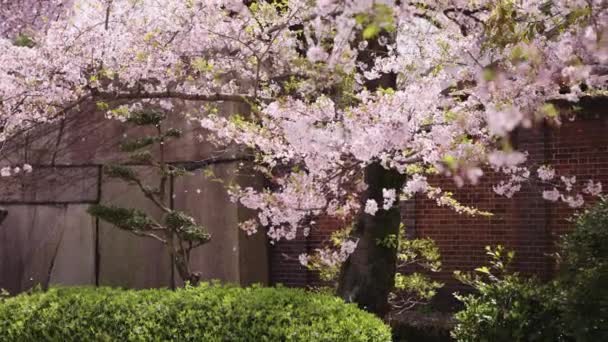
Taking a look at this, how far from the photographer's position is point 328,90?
28.2 feet

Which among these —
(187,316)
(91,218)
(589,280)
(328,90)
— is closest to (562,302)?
(589,280)

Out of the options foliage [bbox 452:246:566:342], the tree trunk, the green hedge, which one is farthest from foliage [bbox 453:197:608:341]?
the tree trunk

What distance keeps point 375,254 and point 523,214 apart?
2877 millimetres

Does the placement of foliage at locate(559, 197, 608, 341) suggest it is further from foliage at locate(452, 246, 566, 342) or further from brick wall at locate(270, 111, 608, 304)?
brick wall at locate(270, 111, 608, 304)

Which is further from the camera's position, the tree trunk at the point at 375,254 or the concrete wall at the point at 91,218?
the concrete wall at the point at 91,218

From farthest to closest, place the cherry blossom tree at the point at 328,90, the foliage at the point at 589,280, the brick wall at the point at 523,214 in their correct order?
the brick wall at the point at 523,214
the cherry blossom tree at the point at 328,90
the foliage at the point at 589,280

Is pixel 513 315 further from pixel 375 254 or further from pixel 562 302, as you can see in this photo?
pixel 375 254

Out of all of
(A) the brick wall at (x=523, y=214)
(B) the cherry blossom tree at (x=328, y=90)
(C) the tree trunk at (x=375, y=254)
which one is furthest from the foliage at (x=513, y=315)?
(A) the brick wall at (x=523, y=214)

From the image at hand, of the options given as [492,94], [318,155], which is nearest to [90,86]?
[318,155]

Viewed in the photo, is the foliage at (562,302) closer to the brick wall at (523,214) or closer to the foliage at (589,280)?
the foliage at (589,280)

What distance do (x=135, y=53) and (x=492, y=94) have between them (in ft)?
11.3

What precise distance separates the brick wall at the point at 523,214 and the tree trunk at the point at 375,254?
7.76 feet

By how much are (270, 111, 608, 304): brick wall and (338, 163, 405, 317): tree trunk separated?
2.37 meters

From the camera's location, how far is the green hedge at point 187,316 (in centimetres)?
653
